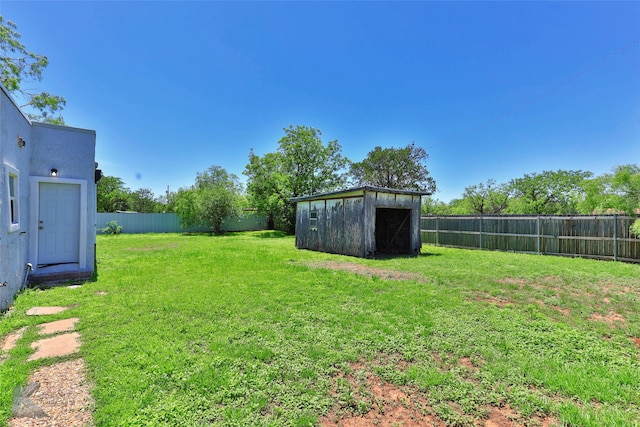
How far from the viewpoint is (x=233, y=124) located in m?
18.5

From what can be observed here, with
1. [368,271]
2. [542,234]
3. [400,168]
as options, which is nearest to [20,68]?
[368,271]

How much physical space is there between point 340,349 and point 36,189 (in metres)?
6.58

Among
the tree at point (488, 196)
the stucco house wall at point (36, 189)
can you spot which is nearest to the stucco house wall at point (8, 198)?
the stucco house wall at point (36, 189)

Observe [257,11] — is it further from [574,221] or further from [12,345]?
[574,221]

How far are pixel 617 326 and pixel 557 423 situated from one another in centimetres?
291

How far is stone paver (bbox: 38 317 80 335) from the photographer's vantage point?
3.30 meters

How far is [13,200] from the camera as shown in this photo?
448 centimetres

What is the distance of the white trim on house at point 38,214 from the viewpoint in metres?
5.37

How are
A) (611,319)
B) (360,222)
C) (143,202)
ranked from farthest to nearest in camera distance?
(143,202) → (360,222) → (611,319)

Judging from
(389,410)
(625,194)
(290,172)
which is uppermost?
(290,172)

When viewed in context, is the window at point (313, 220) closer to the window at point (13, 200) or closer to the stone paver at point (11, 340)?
the window at point (13, 200)

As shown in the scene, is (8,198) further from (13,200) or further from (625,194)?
(625,194)

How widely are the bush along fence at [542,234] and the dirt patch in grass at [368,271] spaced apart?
295 inches

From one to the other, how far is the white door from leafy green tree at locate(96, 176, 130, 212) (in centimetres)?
2587
